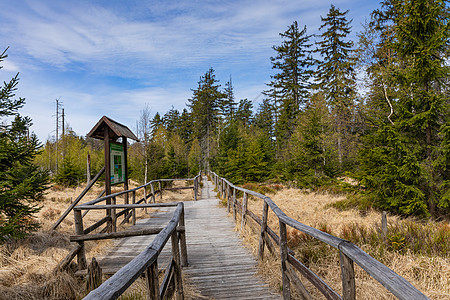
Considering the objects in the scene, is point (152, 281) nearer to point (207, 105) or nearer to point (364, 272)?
point (364, 272)

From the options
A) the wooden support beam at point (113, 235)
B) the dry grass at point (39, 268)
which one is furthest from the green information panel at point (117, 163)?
the wooden support beam at point (113, 235)

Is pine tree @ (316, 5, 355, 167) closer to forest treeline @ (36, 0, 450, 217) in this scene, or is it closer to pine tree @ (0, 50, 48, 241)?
forest treeline @ (36, 0, 450, 217)

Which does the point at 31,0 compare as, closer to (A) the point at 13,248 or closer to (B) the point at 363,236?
(A) the point at 13,248

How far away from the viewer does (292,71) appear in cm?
3097

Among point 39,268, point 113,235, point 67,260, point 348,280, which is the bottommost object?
point 39,268

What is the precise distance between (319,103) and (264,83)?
15.8 metres

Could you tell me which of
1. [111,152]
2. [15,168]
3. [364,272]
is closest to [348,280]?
[364,272]

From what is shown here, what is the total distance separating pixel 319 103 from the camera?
20.4 m

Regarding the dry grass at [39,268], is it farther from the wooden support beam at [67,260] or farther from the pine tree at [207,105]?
the pine tree at [207,105]

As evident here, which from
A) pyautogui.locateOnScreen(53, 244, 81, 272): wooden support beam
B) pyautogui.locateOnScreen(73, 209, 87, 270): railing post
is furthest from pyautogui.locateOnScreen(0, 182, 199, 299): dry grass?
pyautogui.locateOnScreen(73, 209, 87, 270): railing post

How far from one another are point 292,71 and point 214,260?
1173 inches

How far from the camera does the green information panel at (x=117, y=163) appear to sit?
7.15 m

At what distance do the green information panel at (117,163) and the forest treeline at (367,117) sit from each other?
9.04 meters

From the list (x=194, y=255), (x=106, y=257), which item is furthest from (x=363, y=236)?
(x=106, y=257)
